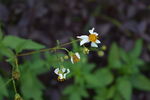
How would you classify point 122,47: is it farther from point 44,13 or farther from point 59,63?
point 59,63

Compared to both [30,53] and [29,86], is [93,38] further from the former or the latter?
[29,86]

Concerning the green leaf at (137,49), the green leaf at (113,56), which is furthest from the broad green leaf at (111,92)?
the green leaf at (137,49)

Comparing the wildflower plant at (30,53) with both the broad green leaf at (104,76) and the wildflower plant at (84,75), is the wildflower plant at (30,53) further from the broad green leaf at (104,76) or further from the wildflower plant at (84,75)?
the broad green leaf at (104,76)

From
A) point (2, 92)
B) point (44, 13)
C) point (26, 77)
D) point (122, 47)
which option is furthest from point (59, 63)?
point (122, 47)

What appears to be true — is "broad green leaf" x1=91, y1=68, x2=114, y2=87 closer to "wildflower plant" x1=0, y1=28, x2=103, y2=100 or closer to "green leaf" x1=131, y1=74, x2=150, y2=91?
"green leaf" x1=131, y1=74, x2=150, y2=91

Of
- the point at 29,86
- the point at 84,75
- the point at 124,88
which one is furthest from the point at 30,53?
the point at 124,88

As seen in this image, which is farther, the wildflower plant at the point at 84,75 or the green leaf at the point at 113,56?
the green leaf at the point at 113,56

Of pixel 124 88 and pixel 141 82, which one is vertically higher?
pixel 141 82

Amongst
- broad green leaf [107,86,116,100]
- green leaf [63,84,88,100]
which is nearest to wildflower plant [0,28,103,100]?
green leaf [63,84,88,100]
